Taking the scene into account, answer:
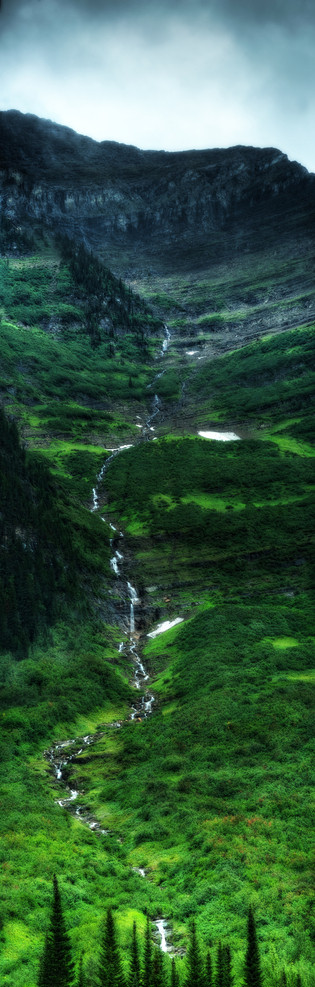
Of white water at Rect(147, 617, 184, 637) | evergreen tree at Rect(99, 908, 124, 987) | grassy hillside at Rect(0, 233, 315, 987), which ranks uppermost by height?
evergreen tree at Rect(99, 908, 124, 987)

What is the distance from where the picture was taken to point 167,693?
65.0 m

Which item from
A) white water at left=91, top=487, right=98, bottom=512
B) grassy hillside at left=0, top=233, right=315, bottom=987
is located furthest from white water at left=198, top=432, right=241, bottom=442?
white water at left=91, top=487, right=98, bottom=512

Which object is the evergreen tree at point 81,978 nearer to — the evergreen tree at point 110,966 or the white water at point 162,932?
the evergreen tree at point 110,966

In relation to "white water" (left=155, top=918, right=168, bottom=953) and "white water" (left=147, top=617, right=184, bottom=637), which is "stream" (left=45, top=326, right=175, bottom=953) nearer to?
"white water" (left=155, top=918, right=168, bottom=953)

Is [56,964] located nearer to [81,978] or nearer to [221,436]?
[81,978]

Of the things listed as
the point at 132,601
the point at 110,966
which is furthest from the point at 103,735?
the point at 110,966

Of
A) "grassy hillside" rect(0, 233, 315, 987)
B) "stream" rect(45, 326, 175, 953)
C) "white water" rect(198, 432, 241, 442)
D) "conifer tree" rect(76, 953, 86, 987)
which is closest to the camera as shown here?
"conifer tree" rect(76, 953, 86, 987)

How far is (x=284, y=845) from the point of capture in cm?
2994

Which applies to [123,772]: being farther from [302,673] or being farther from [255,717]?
[302,673]

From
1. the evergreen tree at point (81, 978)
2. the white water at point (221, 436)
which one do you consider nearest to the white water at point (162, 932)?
the evergreen tree at point (81, 978)

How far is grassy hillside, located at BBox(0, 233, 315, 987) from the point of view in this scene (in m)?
27.7

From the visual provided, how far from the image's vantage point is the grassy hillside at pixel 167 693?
1089 inches

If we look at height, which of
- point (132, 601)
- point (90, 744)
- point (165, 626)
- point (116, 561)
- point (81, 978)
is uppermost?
point (81, 978)

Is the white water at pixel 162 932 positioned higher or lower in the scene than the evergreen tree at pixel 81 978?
lower
